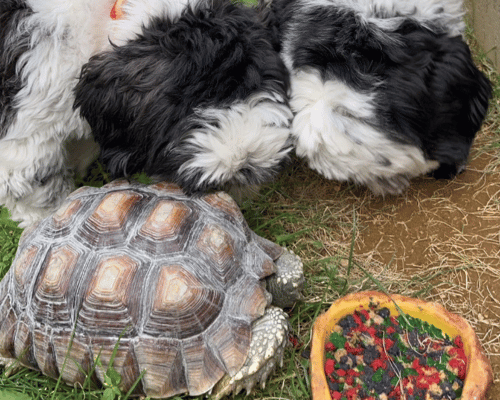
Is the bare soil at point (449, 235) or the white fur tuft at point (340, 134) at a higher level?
the white fur tuft at point (340, 134)

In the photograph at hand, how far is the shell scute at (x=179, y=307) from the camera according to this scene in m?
1.80

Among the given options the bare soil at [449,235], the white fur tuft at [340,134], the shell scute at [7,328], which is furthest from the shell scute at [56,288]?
the bare soil at [449,235]

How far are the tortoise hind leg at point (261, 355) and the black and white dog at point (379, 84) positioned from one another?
0.62m

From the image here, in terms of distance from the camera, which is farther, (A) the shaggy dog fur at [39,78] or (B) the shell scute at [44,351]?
(A) the shaggy dog fur at [39,78]

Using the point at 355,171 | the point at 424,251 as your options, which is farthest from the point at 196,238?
the point at 424,251

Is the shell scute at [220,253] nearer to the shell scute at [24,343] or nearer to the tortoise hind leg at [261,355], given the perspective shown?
the tortoise hind leg at [261,355]

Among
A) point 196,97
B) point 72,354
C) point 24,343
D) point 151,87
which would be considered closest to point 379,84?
point 196,97

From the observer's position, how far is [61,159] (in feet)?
7.74

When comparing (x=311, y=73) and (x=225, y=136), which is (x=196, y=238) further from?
(x=311, y=73)

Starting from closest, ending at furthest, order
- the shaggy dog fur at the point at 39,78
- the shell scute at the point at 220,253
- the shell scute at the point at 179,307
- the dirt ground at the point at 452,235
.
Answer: the shell scute at the point at 179,307 < the shell scute at the point at 220,253 < the shaggy dog fur at the point at 39,78 < the dirt ground at the point at 452,235

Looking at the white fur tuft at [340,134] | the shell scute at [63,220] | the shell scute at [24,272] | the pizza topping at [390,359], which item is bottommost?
the pizza topping at [390,359]

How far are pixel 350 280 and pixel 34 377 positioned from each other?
1336 mm

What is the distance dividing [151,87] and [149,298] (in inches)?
28.9

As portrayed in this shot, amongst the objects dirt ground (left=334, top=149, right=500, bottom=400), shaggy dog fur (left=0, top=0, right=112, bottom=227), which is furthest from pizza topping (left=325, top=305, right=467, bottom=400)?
shaggy dog fur (left=0, top=0, right=112, bottom=227)
